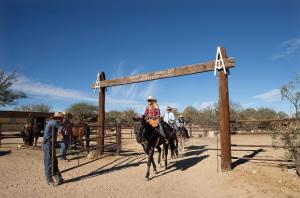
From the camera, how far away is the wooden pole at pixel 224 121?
8008 mm

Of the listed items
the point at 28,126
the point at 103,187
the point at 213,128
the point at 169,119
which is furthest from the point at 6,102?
the point at 103,187

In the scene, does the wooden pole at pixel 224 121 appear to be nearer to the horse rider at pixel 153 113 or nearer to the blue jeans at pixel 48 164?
the horse rider at pixel 153 113

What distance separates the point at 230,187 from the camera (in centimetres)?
655

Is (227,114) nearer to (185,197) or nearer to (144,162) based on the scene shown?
(185,197)

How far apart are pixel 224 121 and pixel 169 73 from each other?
Result: 2.67 meters

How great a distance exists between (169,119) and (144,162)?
8.44 ft

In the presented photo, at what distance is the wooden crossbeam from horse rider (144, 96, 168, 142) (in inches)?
→ 45.4

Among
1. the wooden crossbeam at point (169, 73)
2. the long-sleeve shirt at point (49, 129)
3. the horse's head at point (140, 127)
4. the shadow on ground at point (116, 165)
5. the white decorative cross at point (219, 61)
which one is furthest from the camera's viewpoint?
the wooden crossbeam at point (169, 73)

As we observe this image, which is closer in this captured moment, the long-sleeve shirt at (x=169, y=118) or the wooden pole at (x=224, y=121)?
the wooden pole at (x=224, y=121)

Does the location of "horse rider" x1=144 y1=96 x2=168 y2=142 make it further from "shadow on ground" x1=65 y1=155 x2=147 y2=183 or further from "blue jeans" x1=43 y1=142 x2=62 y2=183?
"blue jeans" x1=43 y1=142 x2=62 y2=183

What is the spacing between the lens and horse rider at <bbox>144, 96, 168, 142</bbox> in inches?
336

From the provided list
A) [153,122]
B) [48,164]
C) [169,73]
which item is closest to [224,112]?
[153,122]

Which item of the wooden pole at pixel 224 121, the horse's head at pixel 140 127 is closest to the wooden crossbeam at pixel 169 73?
the wooden pole at pixel 224 121

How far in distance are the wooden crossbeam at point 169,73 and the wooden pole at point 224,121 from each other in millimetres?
351
